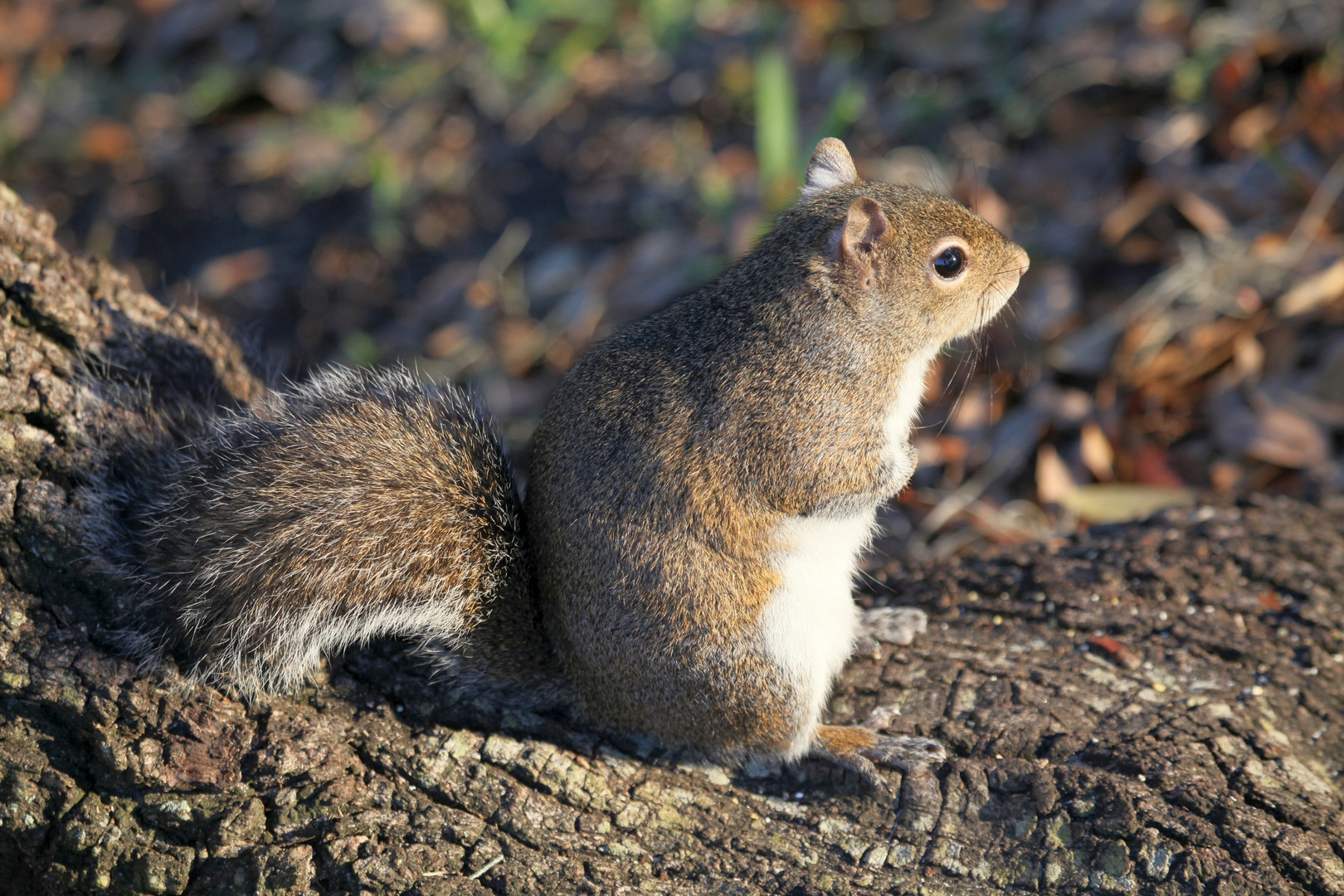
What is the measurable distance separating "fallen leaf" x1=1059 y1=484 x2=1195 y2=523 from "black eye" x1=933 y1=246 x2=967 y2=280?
1.41 meters

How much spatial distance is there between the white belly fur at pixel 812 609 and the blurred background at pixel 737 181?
3.06 feet

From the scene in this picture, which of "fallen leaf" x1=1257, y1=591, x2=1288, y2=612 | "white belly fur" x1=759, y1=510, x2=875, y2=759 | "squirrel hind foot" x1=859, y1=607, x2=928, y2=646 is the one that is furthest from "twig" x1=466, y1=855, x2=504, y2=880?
"fallen leaf" x1=1257, y1=591, x2=1288, y2=612

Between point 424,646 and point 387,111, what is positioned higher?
point 387,111

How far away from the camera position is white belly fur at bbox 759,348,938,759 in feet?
8.20

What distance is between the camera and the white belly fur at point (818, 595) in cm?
250

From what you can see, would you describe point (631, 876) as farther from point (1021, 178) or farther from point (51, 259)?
point (1021, 178)

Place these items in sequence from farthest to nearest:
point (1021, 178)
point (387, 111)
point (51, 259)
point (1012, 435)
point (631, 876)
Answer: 1. point (387, 111)
2. point (1021, 178)
3. point (1012, 435)
4. point (51, 259)
5. point (631, 876)

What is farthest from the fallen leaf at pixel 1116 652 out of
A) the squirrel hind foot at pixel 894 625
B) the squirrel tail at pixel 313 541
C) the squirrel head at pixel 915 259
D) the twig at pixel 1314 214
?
the twig at pixel 1314 214

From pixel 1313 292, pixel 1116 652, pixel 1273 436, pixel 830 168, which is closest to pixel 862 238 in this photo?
pixel 830 168

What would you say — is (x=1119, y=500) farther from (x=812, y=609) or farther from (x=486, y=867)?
(x=486, y=867)

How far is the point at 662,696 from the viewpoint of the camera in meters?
2.46

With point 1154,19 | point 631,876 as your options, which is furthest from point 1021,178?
point 631,876

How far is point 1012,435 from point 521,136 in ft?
10.8

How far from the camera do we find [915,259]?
2.78 m
